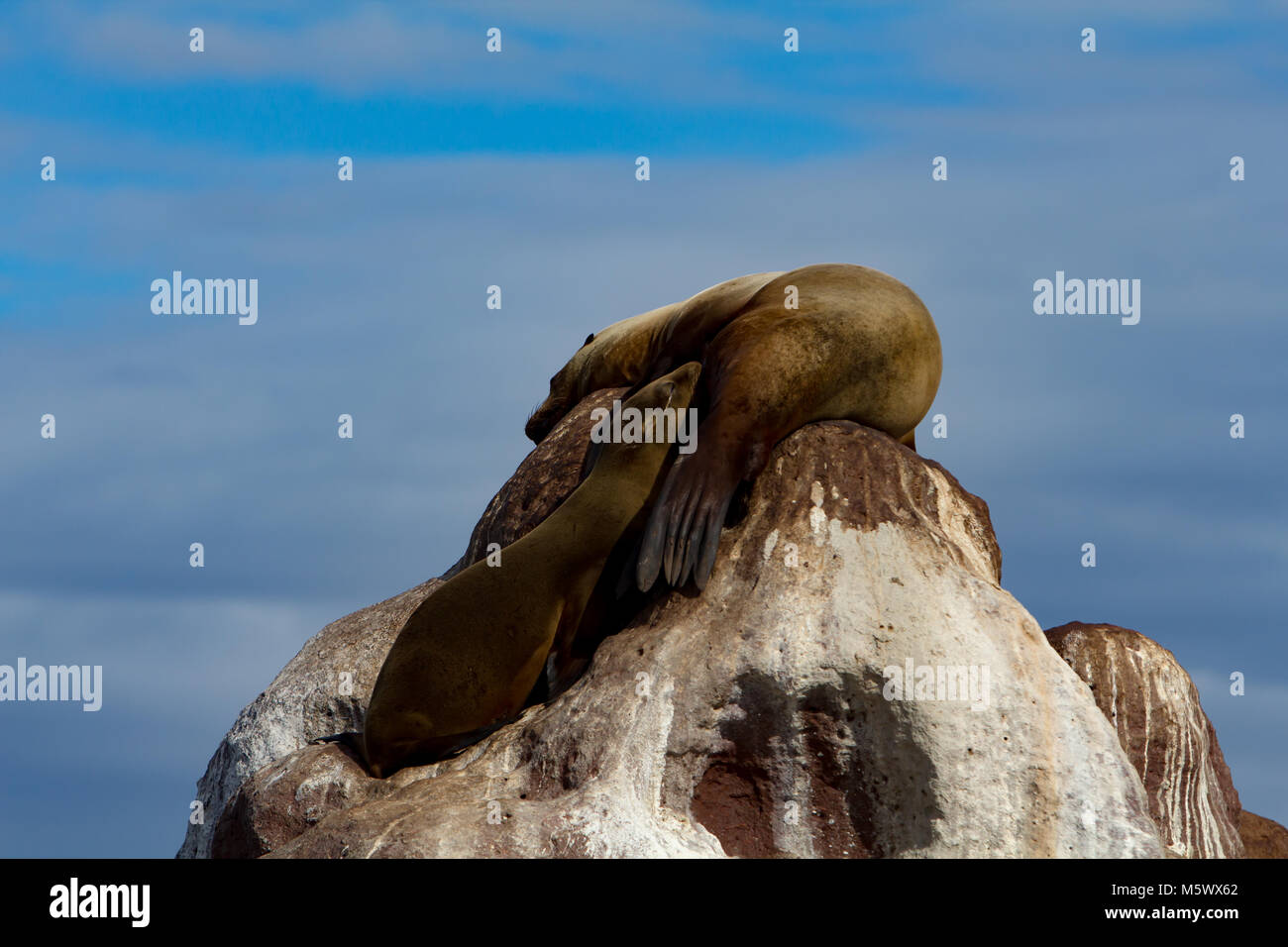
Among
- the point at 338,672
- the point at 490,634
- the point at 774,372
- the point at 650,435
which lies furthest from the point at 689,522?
the point at 338,672

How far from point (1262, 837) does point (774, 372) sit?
544cm

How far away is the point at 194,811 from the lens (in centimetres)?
1206

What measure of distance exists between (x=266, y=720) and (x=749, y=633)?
447cm

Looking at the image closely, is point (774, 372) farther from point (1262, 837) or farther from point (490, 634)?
point (1262, 837)

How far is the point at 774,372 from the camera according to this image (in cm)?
978

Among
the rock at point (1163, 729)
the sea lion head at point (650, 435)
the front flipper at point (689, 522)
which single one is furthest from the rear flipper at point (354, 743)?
the rock at point (1163, 729)

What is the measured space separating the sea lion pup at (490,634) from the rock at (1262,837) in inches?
213

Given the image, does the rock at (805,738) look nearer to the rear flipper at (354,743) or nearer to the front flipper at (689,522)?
the front flipper at (689,522)

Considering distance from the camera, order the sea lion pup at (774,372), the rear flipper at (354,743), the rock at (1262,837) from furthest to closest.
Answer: the rock at (1262,837)
the rear flipper at (354,743)
the sea lion pup at (774,372)

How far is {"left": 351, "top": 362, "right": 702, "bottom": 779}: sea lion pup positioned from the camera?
9.51m

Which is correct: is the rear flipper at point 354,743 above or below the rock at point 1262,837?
above

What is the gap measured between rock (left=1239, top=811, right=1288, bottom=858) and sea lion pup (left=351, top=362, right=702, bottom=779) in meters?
5.41

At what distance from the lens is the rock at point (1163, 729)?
1106cm

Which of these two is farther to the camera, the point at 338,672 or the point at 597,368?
the point at 597,368
